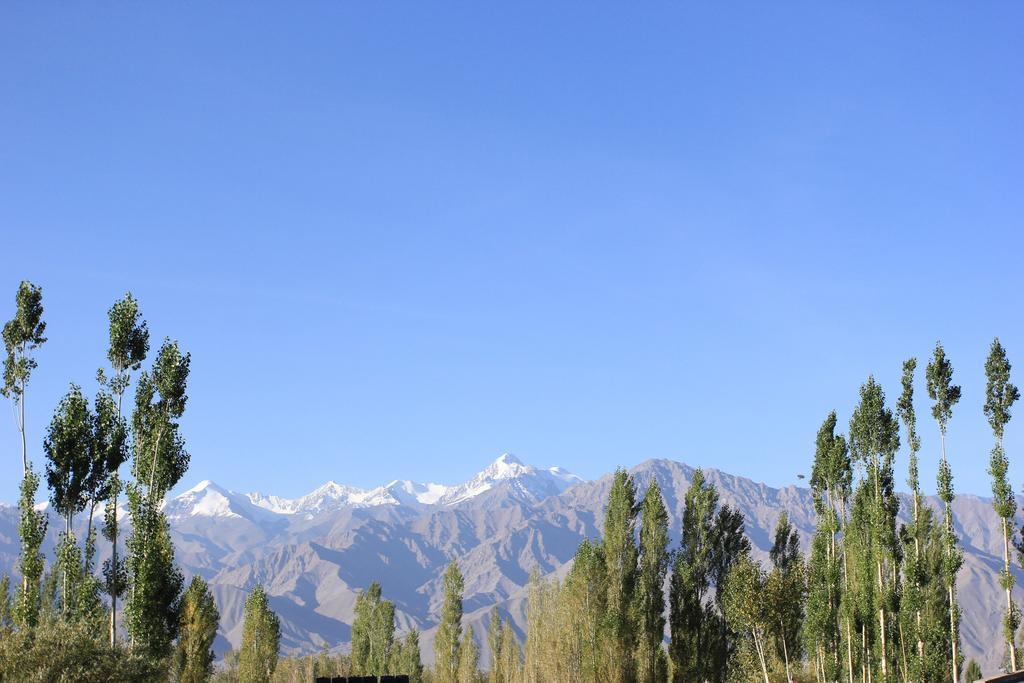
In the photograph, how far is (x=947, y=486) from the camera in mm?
60000

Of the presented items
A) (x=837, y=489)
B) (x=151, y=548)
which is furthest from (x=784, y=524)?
(x=151, y=548)

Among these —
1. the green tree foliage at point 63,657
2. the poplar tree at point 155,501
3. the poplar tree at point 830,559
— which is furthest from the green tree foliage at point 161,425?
the poplar tree at point 830,559

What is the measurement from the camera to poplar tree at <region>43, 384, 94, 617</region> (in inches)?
1720

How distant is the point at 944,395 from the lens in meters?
62.8

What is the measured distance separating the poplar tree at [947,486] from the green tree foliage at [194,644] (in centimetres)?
4305

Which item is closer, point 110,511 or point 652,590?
point 110,511

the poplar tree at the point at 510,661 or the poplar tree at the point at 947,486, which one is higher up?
the poplar tree at the point at 947,486

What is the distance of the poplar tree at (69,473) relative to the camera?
43.7 m

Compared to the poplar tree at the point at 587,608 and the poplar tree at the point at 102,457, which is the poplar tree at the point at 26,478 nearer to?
the poplar tree at the point at 102,457

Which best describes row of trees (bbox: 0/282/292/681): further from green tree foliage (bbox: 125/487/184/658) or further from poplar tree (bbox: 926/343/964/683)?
poplar tree (bbox: 926/343/964/683)

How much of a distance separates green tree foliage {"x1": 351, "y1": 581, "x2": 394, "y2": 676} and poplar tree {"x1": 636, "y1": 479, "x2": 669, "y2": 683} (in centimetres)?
4274

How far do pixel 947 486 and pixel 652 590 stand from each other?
726 inches

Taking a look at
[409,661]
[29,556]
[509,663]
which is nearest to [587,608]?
[509,663]

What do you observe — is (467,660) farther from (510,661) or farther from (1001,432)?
(1001,432)
